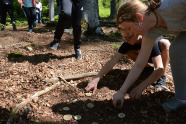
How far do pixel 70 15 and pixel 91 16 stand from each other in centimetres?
271

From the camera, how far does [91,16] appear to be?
226 inches

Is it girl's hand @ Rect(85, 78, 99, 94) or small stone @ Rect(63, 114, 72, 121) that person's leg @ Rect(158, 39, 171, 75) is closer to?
girl's hand @ Rect(85, 78, 99, 94)

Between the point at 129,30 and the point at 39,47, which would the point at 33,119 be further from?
the point at 39,47

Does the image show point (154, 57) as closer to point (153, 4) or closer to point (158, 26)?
point (158, 26)

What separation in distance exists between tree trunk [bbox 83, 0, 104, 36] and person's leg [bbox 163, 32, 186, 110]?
411cm

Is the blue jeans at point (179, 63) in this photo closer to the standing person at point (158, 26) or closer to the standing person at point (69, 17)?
the standing person at point (158, 26)

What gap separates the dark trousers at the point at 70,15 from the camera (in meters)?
3.09

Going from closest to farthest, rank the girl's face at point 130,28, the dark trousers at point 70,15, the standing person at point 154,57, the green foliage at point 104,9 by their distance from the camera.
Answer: the girl's face at point 130,28, the standing person at point 154,57, the dark trousers at point 70,15, the green foliage at point 104,9

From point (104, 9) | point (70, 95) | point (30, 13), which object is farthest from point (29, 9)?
point (104, 9)

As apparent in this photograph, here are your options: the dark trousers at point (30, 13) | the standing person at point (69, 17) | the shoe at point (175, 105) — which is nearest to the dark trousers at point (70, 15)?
the standing person at point (69, 17)

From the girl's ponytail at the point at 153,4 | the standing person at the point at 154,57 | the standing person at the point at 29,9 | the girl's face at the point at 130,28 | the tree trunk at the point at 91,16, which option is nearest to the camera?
the girl's ponytail at the point at 153,4

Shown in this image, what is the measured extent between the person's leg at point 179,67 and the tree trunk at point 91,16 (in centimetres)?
411

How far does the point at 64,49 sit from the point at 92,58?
956mm

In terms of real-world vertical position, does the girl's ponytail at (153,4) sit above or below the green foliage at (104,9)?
above
